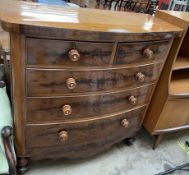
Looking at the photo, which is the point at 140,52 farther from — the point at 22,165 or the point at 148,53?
the point at 22,165

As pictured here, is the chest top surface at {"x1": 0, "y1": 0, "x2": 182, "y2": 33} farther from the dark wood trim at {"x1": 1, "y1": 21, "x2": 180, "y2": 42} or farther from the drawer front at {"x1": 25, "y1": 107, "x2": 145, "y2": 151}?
the drawer front at {"x1": 25, "y1": 107, "x2": 145, "y2": 151}

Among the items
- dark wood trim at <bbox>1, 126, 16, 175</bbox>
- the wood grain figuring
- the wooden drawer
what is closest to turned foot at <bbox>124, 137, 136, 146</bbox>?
the wooden drawer

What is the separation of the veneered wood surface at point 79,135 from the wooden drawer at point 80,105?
5 centimetres

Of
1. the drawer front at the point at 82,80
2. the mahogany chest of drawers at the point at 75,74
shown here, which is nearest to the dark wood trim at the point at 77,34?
the mahogany chest of drawers at the point at 75,74

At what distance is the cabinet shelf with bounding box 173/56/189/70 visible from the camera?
1.49m

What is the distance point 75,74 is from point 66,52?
0.14 meters

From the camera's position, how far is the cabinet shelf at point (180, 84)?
5.05ft

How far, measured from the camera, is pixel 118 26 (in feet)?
3.58

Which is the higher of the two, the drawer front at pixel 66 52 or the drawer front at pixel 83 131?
the drawer front at pixel 66 52

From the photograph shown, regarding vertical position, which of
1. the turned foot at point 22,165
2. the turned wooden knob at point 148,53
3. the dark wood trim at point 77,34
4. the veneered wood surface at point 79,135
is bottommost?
the turned foot at point 22,165

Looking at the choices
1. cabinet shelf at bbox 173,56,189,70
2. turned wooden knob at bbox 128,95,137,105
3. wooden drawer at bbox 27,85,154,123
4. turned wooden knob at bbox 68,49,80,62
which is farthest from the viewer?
cabinet shelf at bbox 173,56,189,70

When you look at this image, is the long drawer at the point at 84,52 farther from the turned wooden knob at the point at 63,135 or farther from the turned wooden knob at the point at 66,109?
the turned wooden knob at the point at 63,135

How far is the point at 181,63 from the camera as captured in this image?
1556 millimetres

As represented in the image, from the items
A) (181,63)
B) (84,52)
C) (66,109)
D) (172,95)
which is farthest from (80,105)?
(181,63)
